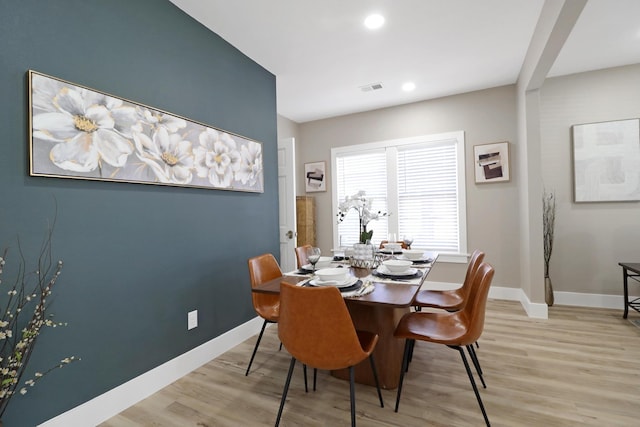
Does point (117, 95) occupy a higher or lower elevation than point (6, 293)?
higher

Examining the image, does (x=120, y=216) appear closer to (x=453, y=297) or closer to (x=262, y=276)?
(x=262, y=276)

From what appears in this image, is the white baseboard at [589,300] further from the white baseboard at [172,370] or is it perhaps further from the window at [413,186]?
the window at [413,186]

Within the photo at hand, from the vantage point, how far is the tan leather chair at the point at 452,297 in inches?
92.0

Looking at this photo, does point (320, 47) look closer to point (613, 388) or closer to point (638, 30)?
point (638, 30)

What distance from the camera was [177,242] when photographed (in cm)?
228

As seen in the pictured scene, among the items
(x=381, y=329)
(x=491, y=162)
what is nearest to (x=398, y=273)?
(x=381, y=329)

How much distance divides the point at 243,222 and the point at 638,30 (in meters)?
4.06

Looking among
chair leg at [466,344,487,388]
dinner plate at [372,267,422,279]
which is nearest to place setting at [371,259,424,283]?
dinner plate at [372,267,422,279]

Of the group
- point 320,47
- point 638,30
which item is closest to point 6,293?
point 320,47

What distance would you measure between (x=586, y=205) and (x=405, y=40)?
9.48ft

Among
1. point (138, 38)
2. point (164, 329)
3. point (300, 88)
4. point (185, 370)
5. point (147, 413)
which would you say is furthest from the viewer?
point (300, 88)

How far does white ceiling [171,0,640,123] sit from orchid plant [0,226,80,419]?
79.0 inches

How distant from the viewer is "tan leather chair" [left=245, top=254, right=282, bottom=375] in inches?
88.4

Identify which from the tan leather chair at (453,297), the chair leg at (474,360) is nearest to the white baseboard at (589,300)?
the tan leather chair at (453,297)
